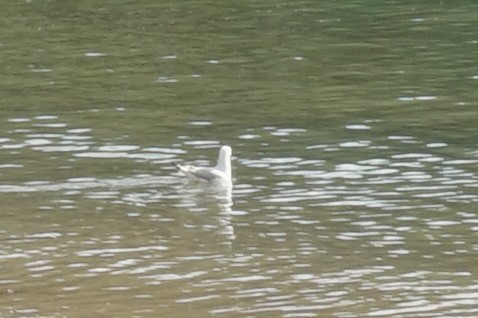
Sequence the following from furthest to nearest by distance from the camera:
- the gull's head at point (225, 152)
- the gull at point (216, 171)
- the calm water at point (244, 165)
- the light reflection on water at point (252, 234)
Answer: the gull's head at point (225, 152) → the gull at point (216, 171) → the calm water at point (244, 165) → the light reflection on water at point (252, 234)

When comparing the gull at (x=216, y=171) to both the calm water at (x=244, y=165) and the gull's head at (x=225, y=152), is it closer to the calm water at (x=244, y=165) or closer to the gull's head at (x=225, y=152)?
the gull's head at (x=225, y=152)

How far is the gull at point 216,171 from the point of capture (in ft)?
66.8

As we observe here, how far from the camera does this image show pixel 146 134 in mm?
23453

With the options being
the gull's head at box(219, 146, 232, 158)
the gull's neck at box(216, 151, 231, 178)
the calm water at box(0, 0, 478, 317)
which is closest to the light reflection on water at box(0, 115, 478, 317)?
the calm water at box(0, 0, 478, 317)

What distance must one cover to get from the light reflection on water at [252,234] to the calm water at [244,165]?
38 millimetres

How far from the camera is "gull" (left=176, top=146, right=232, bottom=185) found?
802 inches

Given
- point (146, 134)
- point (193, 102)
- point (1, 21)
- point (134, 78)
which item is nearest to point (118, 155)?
point (146, 134)

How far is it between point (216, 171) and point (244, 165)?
1.24m

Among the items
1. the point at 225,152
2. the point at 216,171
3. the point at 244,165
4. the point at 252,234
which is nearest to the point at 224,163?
the point at 216,171

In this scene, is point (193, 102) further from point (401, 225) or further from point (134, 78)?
point (401, 225)

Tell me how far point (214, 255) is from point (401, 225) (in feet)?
7.76

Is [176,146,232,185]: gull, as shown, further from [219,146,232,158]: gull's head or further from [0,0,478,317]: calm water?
[0,0,478,317]: calm water

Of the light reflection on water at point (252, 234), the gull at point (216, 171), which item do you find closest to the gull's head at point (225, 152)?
the gull at point (216, 171)

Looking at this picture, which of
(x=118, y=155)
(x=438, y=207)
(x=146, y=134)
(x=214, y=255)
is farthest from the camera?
(x=146, y=134)
